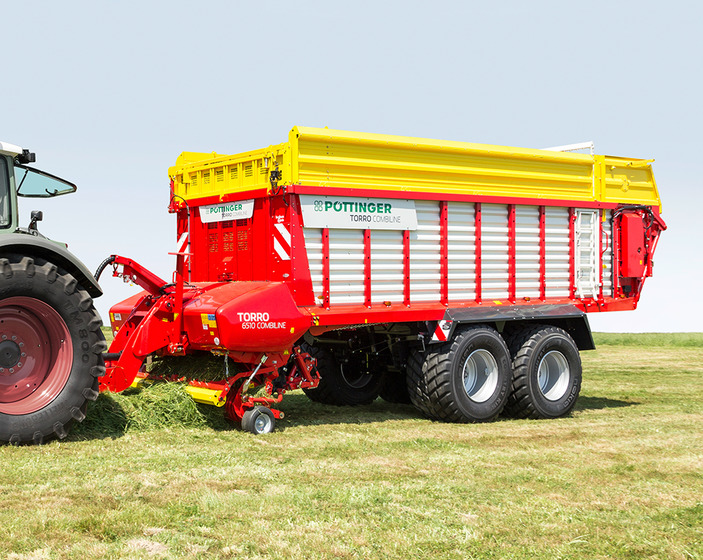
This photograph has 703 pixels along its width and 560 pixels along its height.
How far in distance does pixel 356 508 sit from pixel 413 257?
4.76 metres

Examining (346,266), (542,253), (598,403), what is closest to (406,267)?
(346,266)

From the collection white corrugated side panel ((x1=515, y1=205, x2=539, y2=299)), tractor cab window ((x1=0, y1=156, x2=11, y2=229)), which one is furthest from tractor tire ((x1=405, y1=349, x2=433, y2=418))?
tractor cab window ((x1=0, y1=156, x2=11, y2=229))

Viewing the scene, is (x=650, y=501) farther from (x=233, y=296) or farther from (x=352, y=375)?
(x=352, y=375)

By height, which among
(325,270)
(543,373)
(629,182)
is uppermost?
(629,182)

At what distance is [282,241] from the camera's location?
30.6ft

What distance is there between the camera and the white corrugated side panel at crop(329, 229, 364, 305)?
9.58 metres

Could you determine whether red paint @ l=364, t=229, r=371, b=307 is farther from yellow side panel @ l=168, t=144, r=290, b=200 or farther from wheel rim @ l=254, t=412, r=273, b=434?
wheel rim @ l=254, t=412, r=273, b=434

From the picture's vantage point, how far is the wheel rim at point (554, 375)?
11.3 meters

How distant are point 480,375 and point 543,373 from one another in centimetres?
119

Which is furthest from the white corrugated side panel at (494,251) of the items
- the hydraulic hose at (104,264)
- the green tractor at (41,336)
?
the green tractor at (41,336)

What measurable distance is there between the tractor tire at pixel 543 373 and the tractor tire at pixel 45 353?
5551 millimetres

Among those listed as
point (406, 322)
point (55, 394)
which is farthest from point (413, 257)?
point (55, 394)

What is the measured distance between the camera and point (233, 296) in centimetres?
898

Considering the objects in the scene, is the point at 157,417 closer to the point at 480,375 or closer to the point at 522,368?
the point at 480,375
